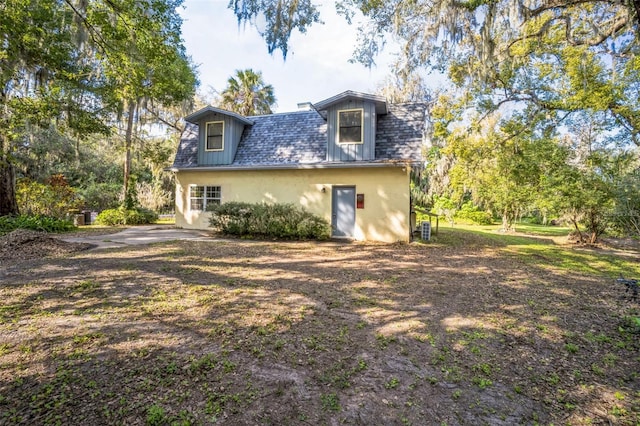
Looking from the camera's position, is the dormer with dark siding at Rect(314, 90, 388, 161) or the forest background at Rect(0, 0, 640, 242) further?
the dormer with dark siding at Rect(314, 90, 388, 161)

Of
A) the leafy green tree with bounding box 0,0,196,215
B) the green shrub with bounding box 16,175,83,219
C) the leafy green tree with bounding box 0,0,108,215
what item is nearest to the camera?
the leafy green tree with bounding box 0,0,196,215

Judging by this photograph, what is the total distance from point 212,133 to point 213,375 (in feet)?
38.9

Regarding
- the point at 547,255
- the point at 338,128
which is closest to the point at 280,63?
the point at 338,128

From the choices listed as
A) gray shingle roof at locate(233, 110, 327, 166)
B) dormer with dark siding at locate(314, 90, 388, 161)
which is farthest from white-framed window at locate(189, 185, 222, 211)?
dormer with dark siding at locate(314, 90, 388, 161)

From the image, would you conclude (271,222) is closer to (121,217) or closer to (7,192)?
(121,217)

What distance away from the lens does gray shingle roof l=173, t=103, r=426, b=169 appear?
1050cm

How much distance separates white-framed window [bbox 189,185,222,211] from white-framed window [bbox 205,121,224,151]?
1.64 metres

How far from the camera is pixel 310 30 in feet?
28.3

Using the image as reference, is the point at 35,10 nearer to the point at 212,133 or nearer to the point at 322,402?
the point at 212,133

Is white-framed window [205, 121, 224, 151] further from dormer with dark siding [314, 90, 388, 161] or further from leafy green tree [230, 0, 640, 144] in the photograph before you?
leafy green tree [230, 0, 640, 144]

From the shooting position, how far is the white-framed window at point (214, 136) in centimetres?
1276

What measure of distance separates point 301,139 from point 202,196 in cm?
481

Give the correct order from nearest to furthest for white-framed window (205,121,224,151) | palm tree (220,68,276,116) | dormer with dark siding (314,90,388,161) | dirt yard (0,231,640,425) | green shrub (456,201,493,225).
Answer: dirt yard (0,231,640,425) < dormer with dark siding (314,90,388,161) < white-framed window (205,121,224,151) < green shrub (456,201,493,225) < palm tree (220,68,276,116)

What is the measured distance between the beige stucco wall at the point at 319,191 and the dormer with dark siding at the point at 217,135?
0.58 meters
